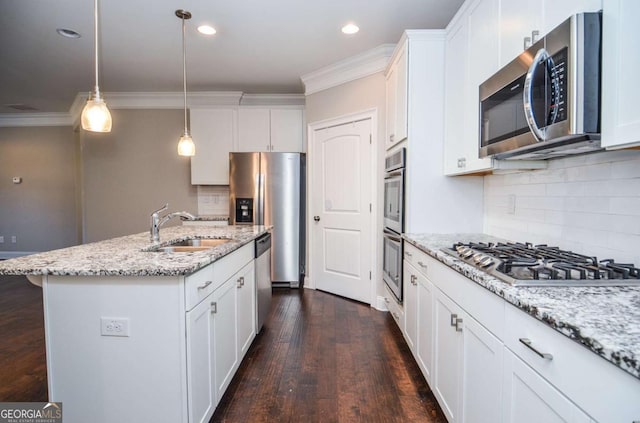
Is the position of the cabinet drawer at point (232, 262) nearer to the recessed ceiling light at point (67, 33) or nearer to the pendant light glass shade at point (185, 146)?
the pendant light glass shade at point (185, 146)

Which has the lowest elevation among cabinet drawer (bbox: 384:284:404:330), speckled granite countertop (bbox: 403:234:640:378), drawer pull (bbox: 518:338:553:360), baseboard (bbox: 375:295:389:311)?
baseboard (bbox: 375:295:389:311)

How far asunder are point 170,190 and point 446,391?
457cm

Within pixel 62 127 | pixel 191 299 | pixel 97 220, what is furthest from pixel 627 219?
pixel 62 127

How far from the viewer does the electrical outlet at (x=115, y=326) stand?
1.43 metres

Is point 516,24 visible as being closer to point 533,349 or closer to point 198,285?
point 533,349

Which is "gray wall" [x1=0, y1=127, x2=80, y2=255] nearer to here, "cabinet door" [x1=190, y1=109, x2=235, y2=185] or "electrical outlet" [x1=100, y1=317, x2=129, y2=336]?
"cabinet door" [x1=190, y1=109, x2=235, y2=185]

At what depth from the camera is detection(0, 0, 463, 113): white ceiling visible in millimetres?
2707

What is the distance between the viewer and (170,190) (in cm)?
507

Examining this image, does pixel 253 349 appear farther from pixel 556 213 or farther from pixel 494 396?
pixel 556 213

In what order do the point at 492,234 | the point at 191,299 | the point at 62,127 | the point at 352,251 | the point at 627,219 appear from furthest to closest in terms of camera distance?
the point at 62,127
the point at 352,251
the point at 492,234
the point at 191,299
the point at 627,219

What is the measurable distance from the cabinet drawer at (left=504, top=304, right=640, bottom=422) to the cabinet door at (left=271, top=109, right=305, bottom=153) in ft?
13.0

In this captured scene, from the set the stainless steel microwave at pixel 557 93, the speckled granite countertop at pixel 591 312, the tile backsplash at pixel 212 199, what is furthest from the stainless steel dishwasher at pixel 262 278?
the tile backsplash at pixel 212 199

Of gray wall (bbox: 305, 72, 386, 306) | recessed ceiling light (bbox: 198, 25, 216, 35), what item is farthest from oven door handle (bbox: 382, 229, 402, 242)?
recessed ceiling light (bbox: 198, 25, 216, 35)

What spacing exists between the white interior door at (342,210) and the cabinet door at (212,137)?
50.9 inches
